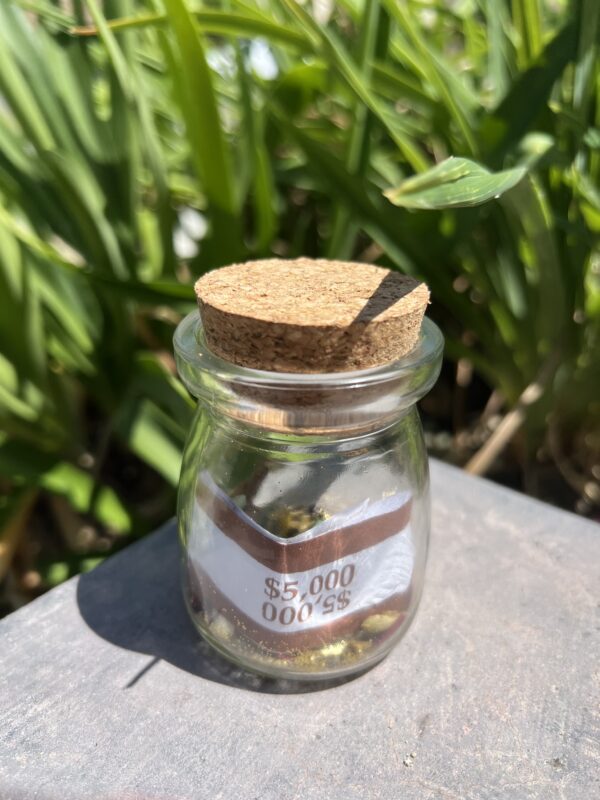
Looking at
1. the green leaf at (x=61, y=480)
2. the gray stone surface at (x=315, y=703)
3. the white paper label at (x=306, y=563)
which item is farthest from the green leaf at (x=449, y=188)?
the green leaf at (x=61, y=480)

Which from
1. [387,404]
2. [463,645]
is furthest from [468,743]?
[387,404]

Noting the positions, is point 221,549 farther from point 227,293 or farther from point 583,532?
point 583,532

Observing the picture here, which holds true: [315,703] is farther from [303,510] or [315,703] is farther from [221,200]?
[221,200]

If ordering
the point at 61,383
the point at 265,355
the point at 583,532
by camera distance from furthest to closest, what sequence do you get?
the point at 61,383 < the point at 583,532 < the point at 265,355

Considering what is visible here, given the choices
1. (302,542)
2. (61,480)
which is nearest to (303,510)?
(302,542)

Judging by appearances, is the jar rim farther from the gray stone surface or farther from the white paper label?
the gray stone surface

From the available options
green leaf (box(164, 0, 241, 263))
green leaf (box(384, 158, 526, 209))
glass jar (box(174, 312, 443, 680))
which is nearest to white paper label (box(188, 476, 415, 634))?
glass jar (box(174, 312, 443, 680))
